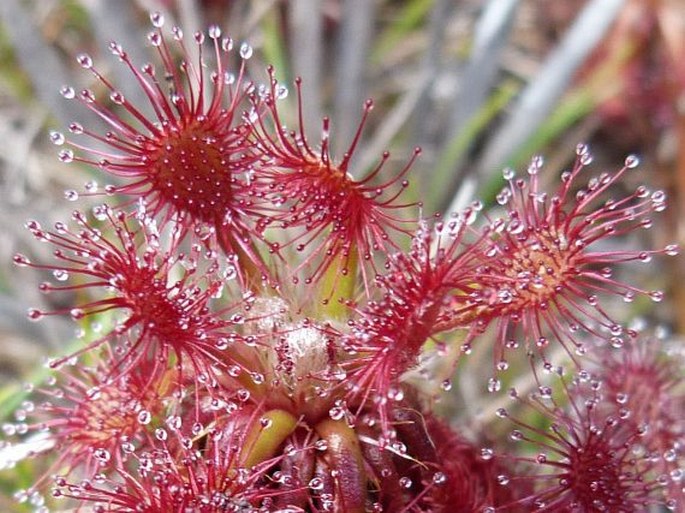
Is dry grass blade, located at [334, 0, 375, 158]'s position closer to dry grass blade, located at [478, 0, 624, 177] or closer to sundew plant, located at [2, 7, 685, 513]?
dry grass blade, located at [478, 0, 624, 177]

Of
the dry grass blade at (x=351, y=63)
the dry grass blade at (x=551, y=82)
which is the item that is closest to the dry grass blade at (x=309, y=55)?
the dry grass blade at (x=351, y=63)

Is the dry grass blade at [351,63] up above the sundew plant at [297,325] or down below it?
above

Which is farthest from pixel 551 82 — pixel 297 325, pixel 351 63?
pixel 297 325

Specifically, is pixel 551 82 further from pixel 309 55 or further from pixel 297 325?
pixel 297 325

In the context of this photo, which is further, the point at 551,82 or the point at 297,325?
the point at 551,82

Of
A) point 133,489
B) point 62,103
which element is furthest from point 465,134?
point 133,489

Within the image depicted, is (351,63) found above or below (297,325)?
above

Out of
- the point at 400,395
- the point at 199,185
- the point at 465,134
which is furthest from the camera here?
the point at 465,134

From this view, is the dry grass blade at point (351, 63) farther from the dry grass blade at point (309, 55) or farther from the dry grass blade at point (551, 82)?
the dry grass blade at point (551, 82)

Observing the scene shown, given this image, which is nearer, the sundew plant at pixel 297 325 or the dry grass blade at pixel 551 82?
the sundew plant at pixel 297 325

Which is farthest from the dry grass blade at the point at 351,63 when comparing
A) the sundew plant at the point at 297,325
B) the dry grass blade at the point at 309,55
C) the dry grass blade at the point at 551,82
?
the sundew plant at the point at 297,325

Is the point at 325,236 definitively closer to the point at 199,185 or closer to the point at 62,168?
the point at 199,185
